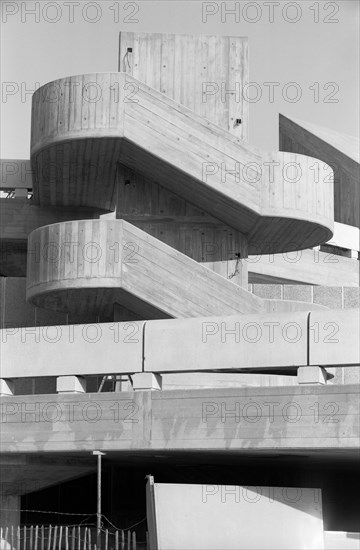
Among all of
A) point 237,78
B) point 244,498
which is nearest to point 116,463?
point 244,498

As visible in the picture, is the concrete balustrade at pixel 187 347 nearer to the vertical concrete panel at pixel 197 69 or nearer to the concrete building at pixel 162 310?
the concrete building at pixel 162 310

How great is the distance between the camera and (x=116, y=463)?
91.5 feet

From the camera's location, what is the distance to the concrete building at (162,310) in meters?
21.2

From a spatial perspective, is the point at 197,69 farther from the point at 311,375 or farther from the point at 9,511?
the point at 9,511

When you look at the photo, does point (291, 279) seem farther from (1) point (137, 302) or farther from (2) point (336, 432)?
(2) point (336, 432)

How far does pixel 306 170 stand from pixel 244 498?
31.2ft

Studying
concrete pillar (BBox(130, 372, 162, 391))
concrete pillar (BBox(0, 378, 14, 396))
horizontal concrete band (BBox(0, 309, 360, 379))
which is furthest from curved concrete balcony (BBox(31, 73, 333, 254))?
concrete pillar (BBox(130, 372, 162, 391))

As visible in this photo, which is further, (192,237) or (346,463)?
(192,237)

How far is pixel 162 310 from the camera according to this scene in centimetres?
2598

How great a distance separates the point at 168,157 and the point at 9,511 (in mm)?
8953

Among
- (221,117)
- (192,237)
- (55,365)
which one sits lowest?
(55,365)

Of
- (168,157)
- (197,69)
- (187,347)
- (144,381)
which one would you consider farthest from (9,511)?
(197,69)

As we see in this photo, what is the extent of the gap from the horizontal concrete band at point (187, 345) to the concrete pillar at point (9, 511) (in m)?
3.28

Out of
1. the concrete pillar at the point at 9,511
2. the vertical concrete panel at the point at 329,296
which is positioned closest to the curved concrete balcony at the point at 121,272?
the concrete pillar at the point at 9,511
